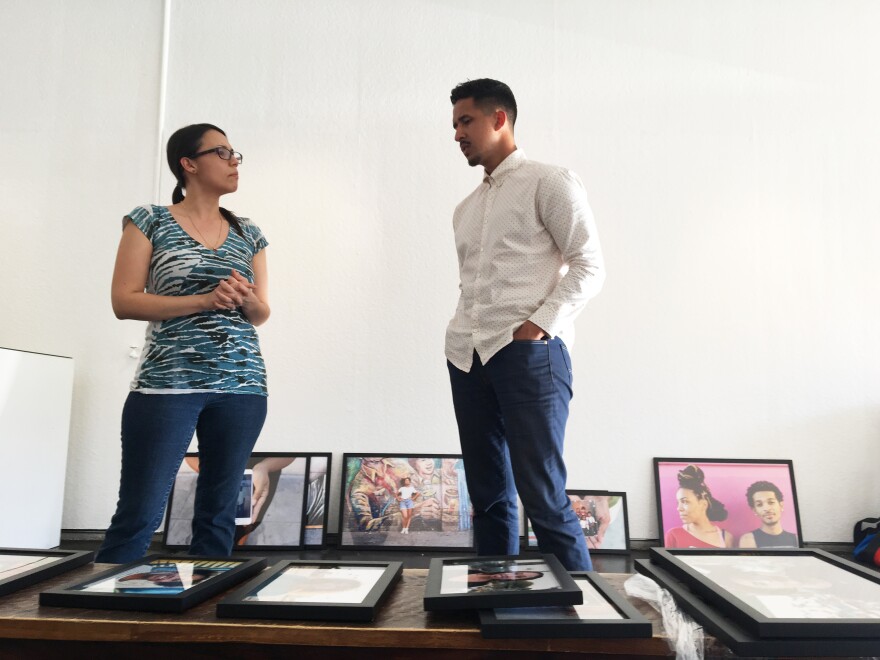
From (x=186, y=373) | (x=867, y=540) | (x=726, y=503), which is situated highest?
(x=186, y=373)

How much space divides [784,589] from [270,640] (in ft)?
1.72

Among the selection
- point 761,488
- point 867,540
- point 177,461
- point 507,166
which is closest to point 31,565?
point 177,461

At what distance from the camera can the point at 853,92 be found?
9.47 ft

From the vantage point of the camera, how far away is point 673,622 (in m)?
0.59

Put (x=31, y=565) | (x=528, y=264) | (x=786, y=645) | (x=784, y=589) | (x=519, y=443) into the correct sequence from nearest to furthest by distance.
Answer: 1. (x=786, y=645)
2. (x=784, y=589)
3. (x=31, y=565)
4. (x=519, y=443)
5. (x=528, y=264)

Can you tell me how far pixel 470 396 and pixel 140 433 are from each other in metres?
0.72

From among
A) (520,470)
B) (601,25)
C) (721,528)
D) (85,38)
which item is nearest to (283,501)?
(520,470)

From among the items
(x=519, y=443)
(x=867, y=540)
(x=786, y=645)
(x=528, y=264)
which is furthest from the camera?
(x=867, y=540)

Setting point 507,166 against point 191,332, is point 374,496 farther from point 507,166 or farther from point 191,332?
point 507,166

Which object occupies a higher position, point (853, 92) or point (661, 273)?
point (853, 92)

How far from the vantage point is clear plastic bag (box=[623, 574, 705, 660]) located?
0.56m

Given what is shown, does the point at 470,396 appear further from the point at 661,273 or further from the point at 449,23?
the point at 449,23

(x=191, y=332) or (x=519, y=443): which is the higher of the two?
(x=191, y=332)

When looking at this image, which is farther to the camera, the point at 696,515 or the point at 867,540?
the point at 696,515
